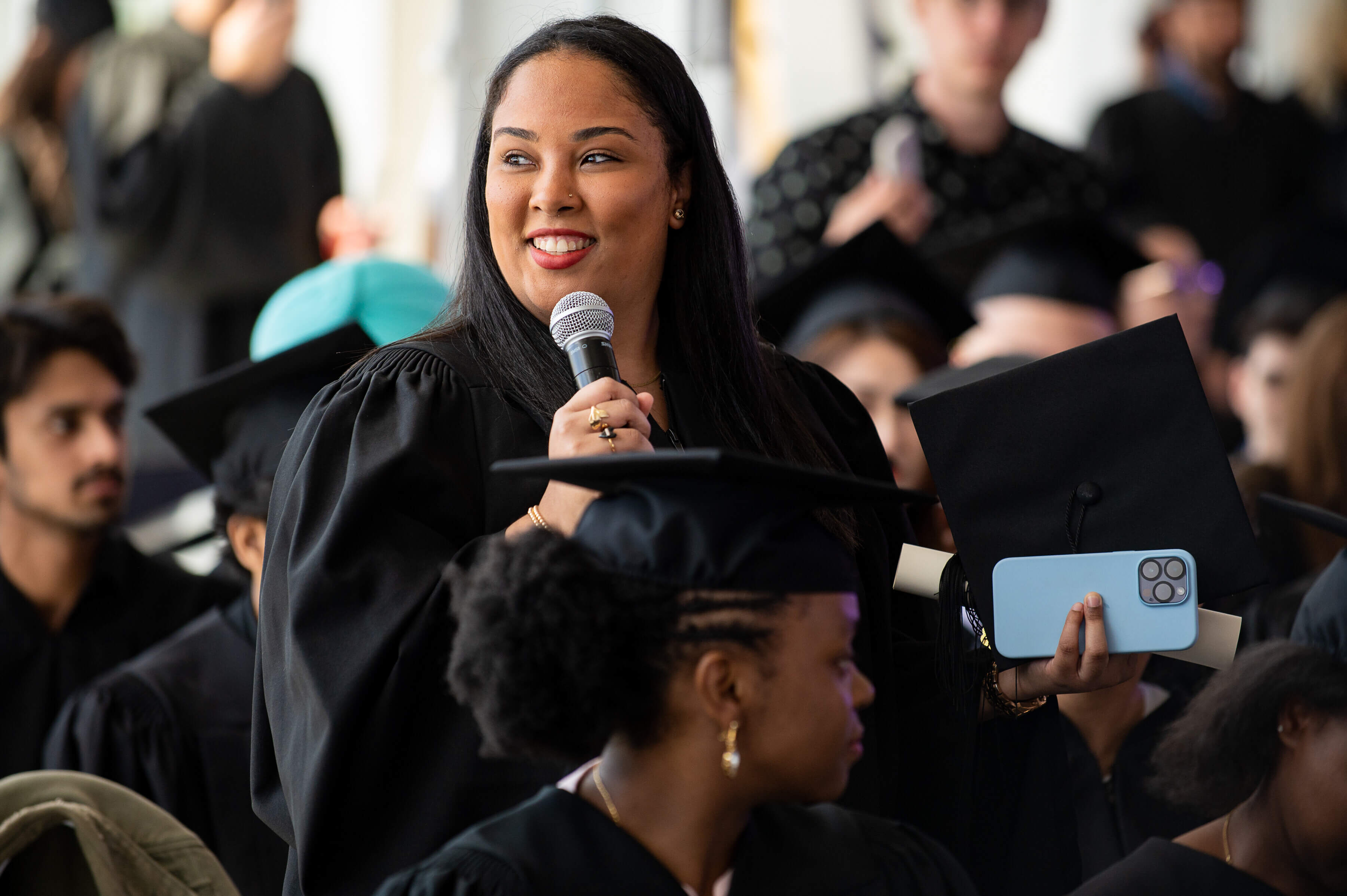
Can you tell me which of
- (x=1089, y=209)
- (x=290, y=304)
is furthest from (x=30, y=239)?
(x=1089, y=209)

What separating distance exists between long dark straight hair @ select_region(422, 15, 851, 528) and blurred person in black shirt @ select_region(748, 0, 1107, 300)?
236 centimetres

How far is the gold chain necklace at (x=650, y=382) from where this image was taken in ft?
6.89

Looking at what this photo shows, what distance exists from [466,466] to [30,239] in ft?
16.3

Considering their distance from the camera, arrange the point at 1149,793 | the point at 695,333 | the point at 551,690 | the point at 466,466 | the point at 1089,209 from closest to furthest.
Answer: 1. the point at 551,690
2. the point at 466,466
3. the point at 695,333
4. the point at 1149,793
5. the point at 1089,209

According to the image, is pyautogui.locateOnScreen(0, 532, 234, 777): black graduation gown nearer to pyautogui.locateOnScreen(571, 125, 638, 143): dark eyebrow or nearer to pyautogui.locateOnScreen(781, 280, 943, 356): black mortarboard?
pyautogui.locateOnScreen(781, 280, 943, 356): black mortarboard

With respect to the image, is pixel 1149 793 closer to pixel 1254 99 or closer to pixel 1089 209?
pixel 1089 209

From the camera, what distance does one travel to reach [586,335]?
1810mm

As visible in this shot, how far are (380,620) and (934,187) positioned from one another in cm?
337

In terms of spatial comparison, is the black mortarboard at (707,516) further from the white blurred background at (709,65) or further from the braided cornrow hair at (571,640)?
the white blurred background at (709,65)

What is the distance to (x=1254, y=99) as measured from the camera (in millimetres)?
6734

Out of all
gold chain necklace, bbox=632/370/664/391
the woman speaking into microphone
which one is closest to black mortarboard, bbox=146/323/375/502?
the woman speaking into microphone

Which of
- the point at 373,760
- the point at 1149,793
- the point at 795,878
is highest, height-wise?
the point at 373,760

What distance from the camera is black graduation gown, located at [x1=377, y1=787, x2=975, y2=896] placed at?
1560 mm

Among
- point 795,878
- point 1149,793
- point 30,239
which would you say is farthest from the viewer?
point 30,239
